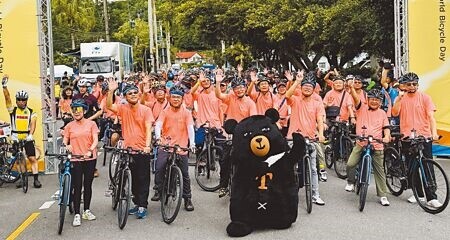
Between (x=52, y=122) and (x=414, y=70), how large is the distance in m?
7.75

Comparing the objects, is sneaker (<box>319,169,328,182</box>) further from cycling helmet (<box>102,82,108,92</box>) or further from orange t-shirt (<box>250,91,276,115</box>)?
cycling helmet (<box>102,82,108,92</box>)

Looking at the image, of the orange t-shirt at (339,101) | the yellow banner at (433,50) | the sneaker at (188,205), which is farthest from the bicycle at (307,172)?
the yellow banner at (433,50)

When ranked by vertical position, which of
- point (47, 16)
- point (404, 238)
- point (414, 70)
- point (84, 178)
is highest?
point (47, 16)

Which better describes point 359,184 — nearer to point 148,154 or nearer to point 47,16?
point 148,154

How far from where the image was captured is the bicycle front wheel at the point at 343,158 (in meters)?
11.1

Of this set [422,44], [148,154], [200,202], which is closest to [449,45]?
[422,44]

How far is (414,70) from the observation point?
12.7 metres

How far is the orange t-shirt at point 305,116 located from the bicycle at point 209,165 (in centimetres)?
165

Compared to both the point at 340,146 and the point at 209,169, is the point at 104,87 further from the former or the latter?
the point at 340,146

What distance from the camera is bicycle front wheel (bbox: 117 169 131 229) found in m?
7.99

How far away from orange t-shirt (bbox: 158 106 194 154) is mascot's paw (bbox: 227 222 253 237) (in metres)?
1.82

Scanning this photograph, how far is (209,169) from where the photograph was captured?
34.5ft

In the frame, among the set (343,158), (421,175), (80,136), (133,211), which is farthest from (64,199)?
(343,158)

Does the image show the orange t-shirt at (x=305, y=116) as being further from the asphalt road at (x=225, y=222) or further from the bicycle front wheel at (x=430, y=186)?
the bicycle front wheel at (x=430, y=186)
